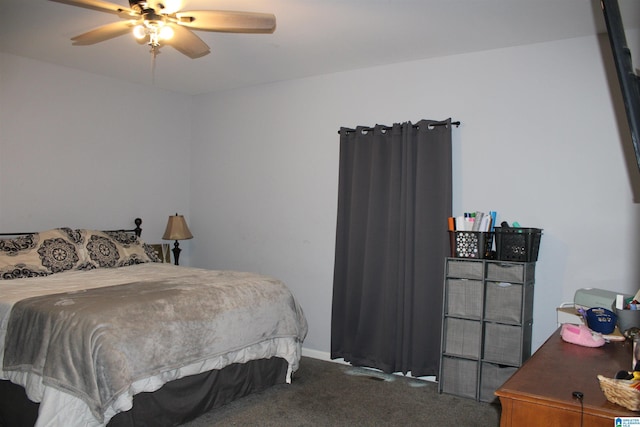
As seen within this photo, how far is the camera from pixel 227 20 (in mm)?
2473

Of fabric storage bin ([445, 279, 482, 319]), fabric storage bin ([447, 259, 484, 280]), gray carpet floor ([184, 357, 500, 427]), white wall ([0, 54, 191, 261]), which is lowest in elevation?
gray carpet floor ([184, 357, 500, 427])

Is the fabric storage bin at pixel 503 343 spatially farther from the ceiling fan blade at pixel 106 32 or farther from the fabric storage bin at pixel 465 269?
the ceiling fan blade at pixel 106 32

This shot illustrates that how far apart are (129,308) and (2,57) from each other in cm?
254

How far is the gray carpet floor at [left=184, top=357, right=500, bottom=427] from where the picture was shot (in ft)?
9.43

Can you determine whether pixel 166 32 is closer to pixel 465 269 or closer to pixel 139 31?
pixel 139 31

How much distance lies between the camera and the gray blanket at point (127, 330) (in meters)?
2.28

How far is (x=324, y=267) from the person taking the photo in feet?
14.0

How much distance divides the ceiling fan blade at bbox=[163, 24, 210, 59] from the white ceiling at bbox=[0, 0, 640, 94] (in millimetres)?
241

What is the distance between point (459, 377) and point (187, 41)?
2.74 meters

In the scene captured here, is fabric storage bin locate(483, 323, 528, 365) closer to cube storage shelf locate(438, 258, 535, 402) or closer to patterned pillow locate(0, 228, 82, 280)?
cube storage shelf locate(438, 258, 535, 402)

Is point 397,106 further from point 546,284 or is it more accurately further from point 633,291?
point 633,291

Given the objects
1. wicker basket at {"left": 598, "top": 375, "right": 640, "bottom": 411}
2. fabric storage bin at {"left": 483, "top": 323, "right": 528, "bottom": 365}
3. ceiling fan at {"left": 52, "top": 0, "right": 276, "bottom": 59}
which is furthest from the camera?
fabric storage bin at {"left": 483, "top": 323, "right": 528, "bottom": 365}

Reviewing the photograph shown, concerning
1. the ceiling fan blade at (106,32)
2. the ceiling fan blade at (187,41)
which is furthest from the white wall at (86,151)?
the ceiling fan blade at (187,41)

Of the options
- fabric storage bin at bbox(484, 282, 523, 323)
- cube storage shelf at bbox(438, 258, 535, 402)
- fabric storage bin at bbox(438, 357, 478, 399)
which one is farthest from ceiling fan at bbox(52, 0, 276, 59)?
fabric storage bin at bbox(438, 357, 478, 399)
